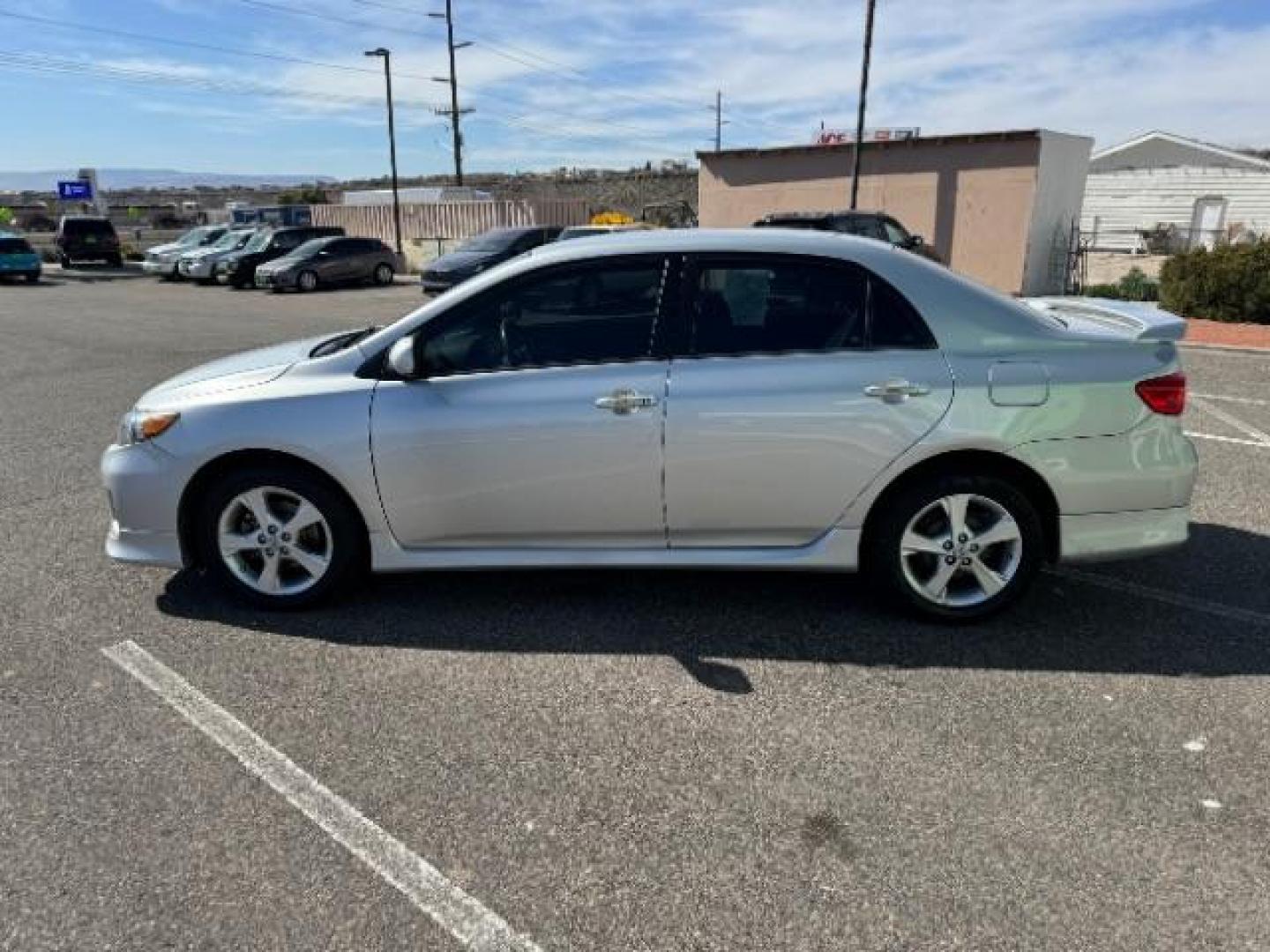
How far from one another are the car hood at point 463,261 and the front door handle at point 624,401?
53.7 ft

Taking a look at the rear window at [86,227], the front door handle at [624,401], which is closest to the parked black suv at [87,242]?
the rear window at [86,227]

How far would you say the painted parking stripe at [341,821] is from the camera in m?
2.25

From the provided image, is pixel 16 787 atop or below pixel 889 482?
below

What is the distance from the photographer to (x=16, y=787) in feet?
9.23

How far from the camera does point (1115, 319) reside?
4.11 metres

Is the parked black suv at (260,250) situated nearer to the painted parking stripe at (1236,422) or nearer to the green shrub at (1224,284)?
the green shrub at (1224,284)

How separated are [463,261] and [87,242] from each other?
2108 centimetres

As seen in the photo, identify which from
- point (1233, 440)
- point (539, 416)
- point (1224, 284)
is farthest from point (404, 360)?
point (1224, 284)

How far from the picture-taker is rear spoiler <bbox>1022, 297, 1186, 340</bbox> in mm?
3803

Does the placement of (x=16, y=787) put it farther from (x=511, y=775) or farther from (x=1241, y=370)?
(x=1241, y=370)

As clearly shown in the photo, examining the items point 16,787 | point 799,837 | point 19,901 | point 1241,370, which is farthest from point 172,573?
point 1241,370

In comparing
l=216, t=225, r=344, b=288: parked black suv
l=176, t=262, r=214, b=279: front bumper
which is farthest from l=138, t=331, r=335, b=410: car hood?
l=176, t=262, r=214, b=279: front bumper

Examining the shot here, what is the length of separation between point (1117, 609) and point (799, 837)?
87.3 inches

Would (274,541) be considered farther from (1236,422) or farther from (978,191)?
(978,191)
